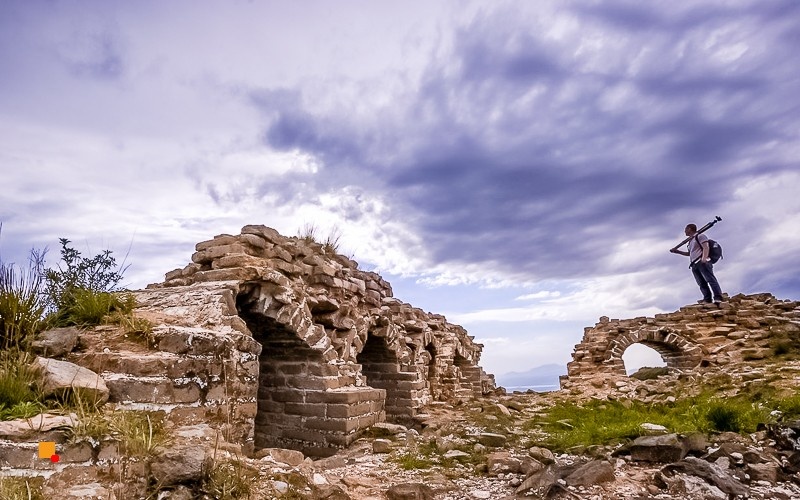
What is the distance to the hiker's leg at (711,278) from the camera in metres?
12.7

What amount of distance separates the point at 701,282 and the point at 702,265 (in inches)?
41.9

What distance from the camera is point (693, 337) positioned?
13328mm

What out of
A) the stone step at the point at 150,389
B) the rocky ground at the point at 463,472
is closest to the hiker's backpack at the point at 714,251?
the rocky ground at the point at 463,472

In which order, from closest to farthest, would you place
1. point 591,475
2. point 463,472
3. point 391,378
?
point 591,475
point 463,472
point 391,378

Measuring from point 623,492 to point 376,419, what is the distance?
13.3ft

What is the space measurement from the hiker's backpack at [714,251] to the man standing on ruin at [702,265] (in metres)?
0.10

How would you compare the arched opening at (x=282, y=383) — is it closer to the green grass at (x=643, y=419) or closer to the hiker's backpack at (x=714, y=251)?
the green grass at (x=643, y=419)

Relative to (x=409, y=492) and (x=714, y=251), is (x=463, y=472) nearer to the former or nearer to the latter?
(x=409, y=492)

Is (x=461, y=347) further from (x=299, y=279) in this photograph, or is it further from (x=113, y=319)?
(x=113, y=319)

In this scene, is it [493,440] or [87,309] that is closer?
[87,309]

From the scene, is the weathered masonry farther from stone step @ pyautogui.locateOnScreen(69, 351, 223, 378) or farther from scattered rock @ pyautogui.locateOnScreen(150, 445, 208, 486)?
scattered rock @ pyautogui.locateOnScreen(150, 445, 208, 486)

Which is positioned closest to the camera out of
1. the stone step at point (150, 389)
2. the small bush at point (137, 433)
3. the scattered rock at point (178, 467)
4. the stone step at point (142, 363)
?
the scattered rock at point (178, 467)

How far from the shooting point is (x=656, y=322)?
13906 mm

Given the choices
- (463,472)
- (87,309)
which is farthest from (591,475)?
(87,309)
